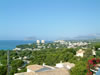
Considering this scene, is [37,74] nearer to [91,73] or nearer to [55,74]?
[55,74]

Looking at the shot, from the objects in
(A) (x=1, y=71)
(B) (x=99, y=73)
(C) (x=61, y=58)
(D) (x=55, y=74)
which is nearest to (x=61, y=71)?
(D) (x=55, y=74)

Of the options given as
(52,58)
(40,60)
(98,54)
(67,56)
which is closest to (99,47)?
(98,54)

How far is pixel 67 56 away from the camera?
83.6ft

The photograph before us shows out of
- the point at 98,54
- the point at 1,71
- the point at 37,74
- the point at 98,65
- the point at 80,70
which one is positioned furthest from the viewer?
the point at 98,54

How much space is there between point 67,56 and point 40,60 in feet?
17.8

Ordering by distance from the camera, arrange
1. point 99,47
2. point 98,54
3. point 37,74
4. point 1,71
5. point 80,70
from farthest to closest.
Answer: point 99,47
point 98,54
point 1,71
point 37,74
point 80,70

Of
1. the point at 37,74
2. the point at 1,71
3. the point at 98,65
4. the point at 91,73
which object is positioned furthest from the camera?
the point at 1,71

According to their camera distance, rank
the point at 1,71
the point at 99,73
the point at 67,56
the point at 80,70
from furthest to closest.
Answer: the point at 67,56 → the point at 1,71 → the point at 80,70 → the point at 99,73

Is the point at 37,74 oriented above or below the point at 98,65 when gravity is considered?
below

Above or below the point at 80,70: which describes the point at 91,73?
above

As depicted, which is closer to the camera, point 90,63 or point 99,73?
point 99,73

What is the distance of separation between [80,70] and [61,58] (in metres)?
15.7

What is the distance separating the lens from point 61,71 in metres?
13.4

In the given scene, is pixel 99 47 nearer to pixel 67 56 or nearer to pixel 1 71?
pixel 67 56
